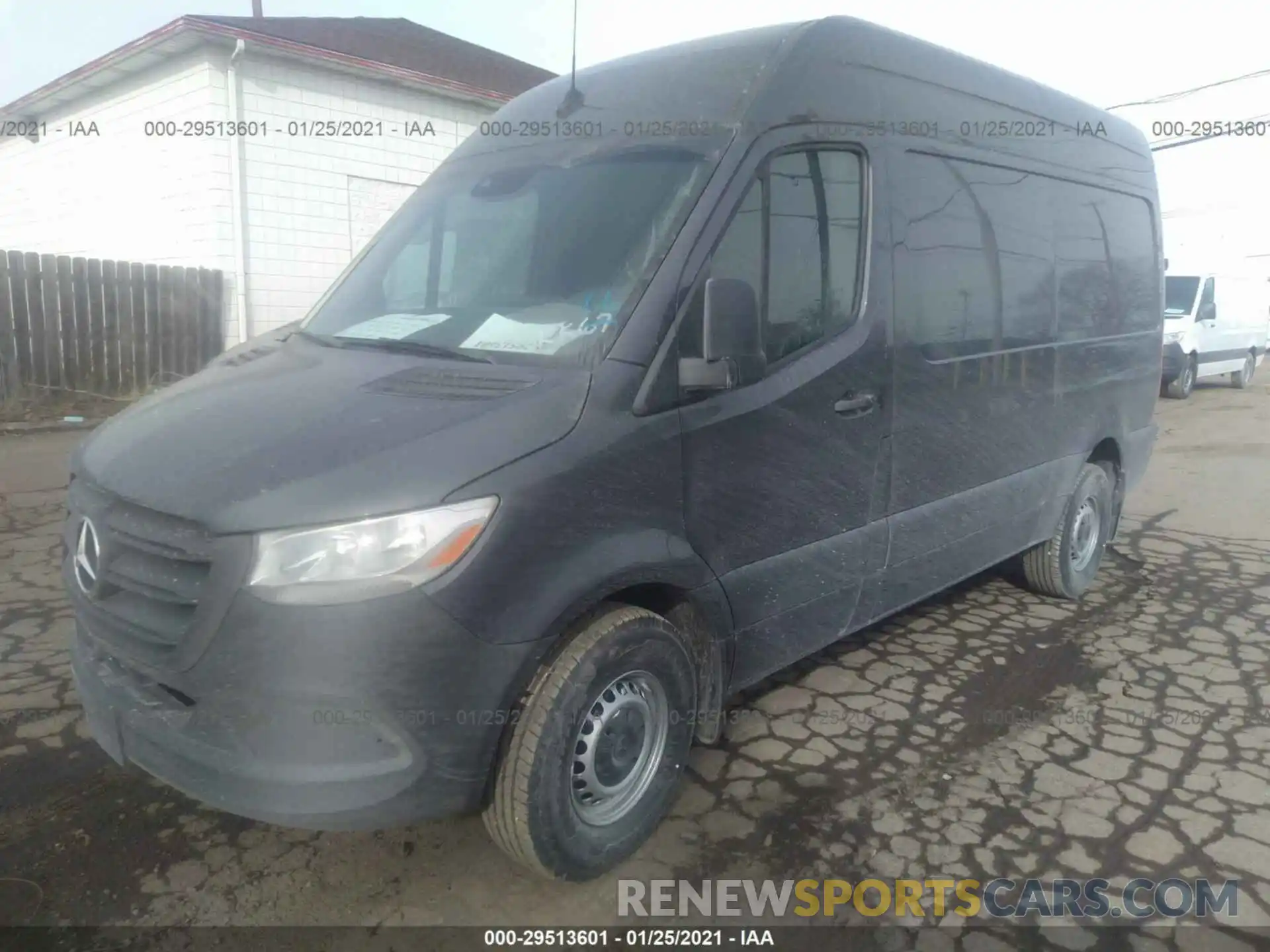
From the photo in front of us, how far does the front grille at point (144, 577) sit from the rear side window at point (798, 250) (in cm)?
145

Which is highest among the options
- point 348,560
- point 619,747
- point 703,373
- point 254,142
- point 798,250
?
point 254,142

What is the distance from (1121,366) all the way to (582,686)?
426cm

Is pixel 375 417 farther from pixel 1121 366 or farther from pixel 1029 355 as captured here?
pixel 1121 366

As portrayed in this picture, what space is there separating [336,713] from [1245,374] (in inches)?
792

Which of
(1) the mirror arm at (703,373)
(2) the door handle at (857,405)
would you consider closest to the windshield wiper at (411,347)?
(1) the mirror arm at (703,373)

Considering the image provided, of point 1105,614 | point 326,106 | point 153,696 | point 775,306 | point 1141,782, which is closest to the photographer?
point 153,696

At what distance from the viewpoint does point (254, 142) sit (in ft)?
37.6

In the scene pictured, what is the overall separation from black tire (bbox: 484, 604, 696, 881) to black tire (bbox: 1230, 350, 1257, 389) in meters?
18.8

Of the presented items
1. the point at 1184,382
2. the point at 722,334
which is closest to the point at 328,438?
the point at 722,334

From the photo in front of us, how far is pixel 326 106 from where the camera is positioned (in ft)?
39.8

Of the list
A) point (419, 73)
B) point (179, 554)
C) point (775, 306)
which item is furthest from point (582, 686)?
point (419, 73)

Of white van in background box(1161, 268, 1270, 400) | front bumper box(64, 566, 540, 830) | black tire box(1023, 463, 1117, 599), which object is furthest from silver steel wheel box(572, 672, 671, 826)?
white van in background box(1161, 268, 1270, 400)

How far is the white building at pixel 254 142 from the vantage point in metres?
11.3

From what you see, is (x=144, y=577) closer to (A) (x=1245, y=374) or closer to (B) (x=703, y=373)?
(B) (x=703, y=373)
